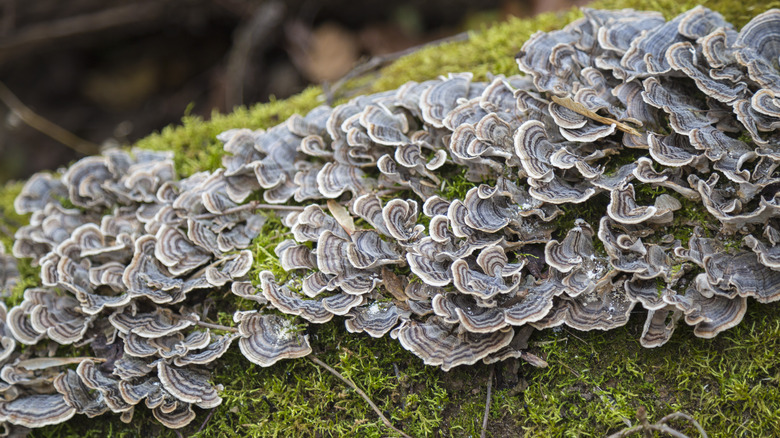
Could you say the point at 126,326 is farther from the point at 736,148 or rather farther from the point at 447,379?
the point at 736,148

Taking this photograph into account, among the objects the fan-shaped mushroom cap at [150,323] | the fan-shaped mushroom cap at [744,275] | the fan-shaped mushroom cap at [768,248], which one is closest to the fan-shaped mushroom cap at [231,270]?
the fan-shaped mushroom cap at [150,323]

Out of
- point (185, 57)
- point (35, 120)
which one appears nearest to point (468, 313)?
point (35, 120)

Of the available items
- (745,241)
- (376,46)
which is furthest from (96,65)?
(745,241)

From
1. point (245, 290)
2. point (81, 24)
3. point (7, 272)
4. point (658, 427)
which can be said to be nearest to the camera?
point (658, 427)

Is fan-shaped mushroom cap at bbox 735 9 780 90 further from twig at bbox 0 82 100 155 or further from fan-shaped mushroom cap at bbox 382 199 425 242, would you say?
twig at bbox 0 82 100 155

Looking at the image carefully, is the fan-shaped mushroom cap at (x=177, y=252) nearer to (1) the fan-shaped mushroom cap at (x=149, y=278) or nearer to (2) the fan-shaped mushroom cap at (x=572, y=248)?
(1) the fan-shaped mushroom cap at (x=149, y=278)

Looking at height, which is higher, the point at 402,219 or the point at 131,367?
the point at 402,219

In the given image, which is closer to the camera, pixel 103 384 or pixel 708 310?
pixel 708 310

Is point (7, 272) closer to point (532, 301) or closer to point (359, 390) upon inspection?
point (359, 390)
